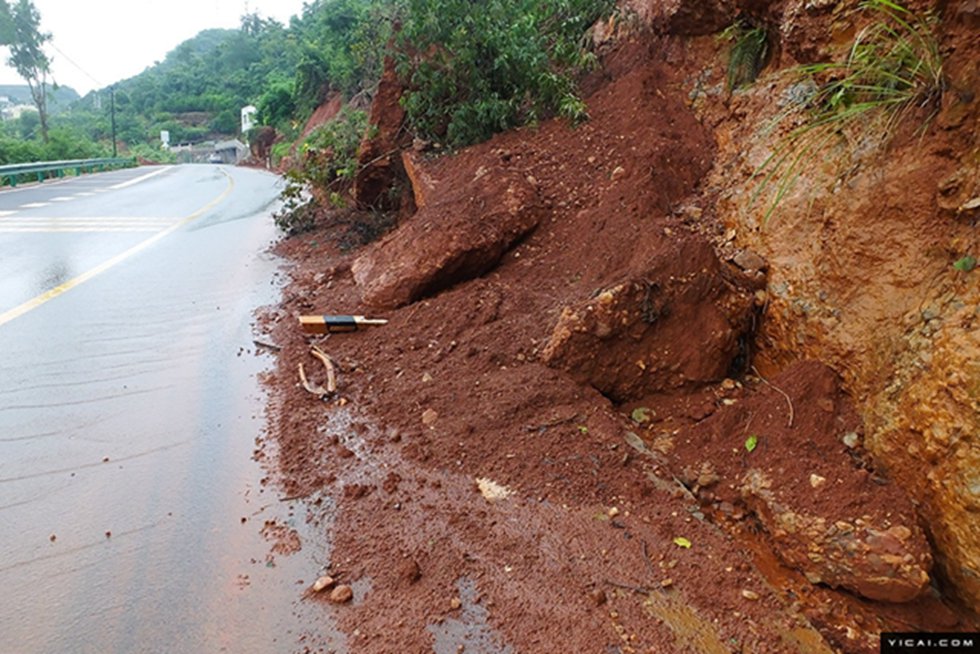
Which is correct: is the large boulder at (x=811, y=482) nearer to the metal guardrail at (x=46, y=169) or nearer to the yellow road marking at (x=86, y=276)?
the yellow road marking at (x=86, y=276)

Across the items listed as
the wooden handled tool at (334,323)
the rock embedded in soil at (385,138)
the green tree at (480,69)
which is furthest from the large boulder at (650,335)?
the rock embedded in soil at (385,138)

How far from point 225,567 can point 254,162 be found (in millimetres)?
42449

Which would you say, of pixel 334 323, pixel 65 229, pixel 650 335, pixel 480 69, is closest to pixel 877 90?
pixel 650 335

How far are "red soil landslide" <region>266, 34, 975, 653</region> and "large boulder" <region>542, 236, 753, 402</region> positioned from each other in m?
0.01

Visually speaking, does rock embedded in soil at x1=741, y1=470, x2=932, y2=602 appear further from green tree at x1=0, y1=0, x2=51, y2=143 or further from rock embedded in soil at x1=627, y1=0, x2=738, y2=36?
green tree at x1=0, y1=0, x2=51, y2=143

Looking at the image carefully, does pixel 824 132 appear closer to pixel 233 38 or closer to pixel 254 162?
pixel 254 162

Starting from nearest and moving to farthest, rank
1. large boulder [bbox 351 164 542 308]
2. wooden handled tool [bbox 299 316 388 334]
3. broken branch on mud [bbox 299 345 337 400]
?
broken branch on mud [bbox 299 345 337 400] < wooden handled tool [bbox 299 316 388 334] < large boulder [bbox 351 164 542 308]

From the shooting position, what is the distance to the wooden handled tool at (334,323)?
501cm

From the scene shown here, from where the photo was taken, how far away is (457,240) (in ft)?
17.1

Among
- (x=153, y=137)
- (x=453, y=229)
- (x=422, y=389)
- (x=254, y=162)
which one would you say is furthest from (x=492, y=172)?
(x=153, y=137)

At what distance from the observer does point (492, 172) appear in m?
5.88

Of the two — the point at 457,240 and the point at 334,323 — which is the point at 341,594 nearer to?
the point at 334,323

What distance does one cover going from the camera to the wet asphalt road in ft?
7.91

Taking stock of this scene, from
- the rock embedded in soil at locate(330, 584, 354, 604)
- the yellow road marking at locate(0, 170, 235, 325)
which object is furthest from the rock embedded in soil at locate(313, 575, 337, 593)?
the yellow road marking at locate(0, 170, 235, 325)
